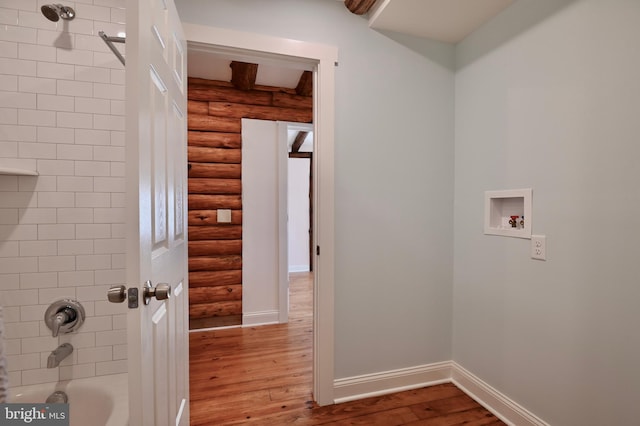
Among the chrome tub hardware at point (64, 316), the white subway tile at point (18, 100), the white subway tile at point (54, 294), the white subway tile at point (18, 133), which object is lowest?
Answer: the chrome tub hardware at point (64, 316)

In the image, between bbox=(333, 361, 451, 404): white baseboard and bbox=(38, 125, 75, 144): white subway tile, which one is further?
bbox=(333, 361, 451, 404): white baseboard

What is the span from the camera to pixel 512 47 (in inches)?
65.2

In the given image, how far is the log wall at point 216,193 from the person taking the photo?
2.90 meters

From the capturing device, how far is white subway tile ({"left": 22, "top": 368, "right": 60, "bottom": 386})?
4.76ft

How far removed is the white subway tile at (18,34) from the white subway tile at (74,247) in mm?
988

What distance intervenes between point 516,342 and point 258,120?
280 centimetres

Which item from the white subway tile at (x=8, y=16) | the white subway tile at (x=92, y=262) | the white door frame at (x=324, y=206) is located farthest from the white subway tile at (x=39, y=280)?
the white door frame at (x=324, y=206)

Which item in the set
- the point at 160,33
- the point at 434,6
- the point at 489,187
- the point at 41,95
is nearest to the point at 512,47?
the point at 434,6

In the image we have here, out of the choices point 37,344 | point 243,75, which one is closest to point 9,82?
point 37,344

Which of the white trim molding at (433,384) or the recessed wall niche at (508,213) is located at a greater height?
the recessed wall niche at (508,213)

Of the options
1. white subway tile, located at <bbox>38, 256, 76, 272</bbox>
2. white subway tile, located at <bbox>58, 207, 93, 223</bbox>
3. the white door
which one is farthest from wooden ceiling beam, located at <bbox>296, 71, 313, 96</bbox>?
white subway tile, located at <bbox>38, 256, 76, 272</bbox>

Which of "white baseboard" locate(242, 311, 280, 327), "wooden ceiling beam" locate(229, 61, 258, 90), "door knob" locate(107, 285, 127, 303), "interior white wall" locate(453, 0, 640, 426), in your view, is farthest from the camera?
"white baseboard" locate(242, 311, 280, 327)

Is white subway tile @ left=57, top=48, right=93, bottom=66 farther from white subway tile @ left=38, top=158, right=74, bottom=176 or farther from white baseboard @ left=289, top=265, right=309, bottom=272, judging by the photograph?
white baseboard @ left=289, top=265, right=309, bottom=272

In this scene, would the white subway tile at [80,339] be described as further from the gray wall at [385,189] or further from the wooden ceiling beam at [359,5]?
the wooden ceiling beam at [359,5]
